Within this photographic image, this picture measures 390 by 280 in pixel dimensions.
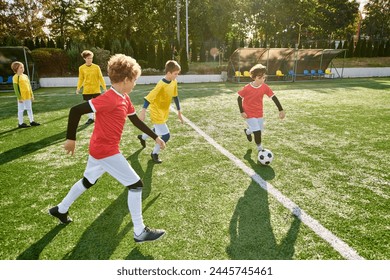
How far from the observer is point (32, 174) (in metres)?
4.88

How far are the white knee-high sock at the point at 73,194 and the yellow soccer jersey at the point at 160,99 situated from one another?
2.33 m

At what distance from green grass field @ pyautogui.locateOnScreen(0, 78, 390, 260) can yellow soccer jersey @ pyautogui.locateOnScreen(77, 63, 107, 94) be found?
5.31 feet

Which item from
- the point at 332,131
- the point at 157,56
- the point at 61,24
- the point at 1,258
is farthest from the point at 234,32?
the point at 1,258

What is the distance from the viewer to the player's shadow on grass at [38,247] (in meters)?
2.82

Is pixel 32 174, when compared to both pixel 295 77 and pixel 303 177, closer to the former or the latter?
pixel 303 177

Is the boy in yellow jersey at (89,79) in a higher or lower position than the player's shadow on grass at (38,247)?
higher

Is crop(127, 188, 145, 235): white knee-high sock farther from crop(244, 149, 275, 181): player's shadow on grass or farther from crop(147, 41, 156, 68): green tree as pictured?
crop(147, 41, 156, 68): green tree

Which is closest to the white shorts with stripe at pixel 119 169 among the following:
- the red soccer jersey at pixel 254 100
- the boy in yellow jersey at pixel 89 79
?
the red soccer jersey at pixel 254 100

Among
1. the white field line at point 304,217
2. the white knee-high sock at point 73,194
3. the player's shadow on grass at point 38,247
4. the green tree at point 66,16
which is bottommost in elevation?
the white field line at point 304,217

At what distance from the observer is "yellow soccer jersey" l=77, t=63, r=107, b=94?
8250 millimetres

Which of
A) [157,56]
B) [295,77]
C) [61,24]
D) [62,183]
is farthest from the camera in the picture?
[61,24]

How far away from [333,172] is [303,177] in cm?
65

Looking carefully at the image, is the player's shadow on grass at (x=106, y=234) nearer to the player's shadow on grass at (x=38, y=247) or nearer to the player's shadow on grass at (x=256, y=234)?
the player's shadow on grass at (x=38, y=247)

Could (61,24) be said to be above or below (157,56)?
above
